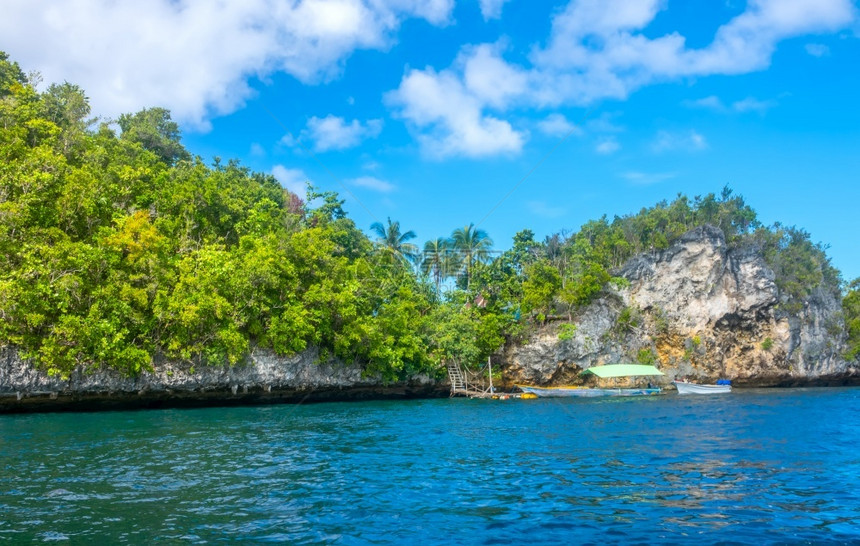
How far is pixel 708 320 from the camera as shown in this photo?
43.2m

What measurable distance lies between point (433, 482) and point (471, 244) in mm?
38826

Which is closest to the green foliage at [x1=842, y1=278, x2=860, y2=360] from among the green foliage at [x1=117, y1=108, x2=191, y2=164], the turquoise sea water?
the turquoise sea water

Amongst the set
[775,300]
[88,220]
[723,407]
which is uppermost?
[88,220]

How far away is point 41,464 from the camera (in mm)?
12117

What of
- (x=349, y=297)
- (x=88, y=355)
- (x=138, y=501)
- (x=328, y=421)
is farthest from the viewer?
(x=349, y=297)

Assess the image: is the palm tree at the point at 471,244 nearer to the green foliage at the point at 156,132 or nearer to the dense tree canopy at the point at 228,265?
the dense tree canopy at the point at 228,265

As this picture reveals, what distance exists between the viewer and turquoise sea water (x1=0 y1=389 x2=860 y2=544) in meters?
7.77

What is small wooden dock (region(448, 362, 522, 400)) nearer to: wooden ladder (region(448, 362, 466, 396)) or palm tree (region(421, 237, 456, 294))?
wooden ladder (region(448, 362, 466, 396))

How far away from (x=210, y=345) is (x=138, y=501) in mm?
18804

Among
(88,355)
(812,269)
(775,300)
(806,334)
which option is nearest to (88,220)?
(88,355)

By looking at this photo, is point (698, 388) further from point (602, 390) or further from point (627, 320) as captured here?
point (627, 320)

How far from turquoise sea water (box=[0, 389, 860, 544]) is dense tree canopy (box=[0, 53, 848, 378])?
561 centimetres

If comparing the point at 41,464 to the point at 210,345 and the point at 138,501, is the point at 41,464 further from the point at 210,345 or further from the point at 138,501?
the point at 210,345

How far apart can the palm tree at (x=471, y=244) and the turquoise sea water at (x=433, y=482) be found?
94.7 ft
